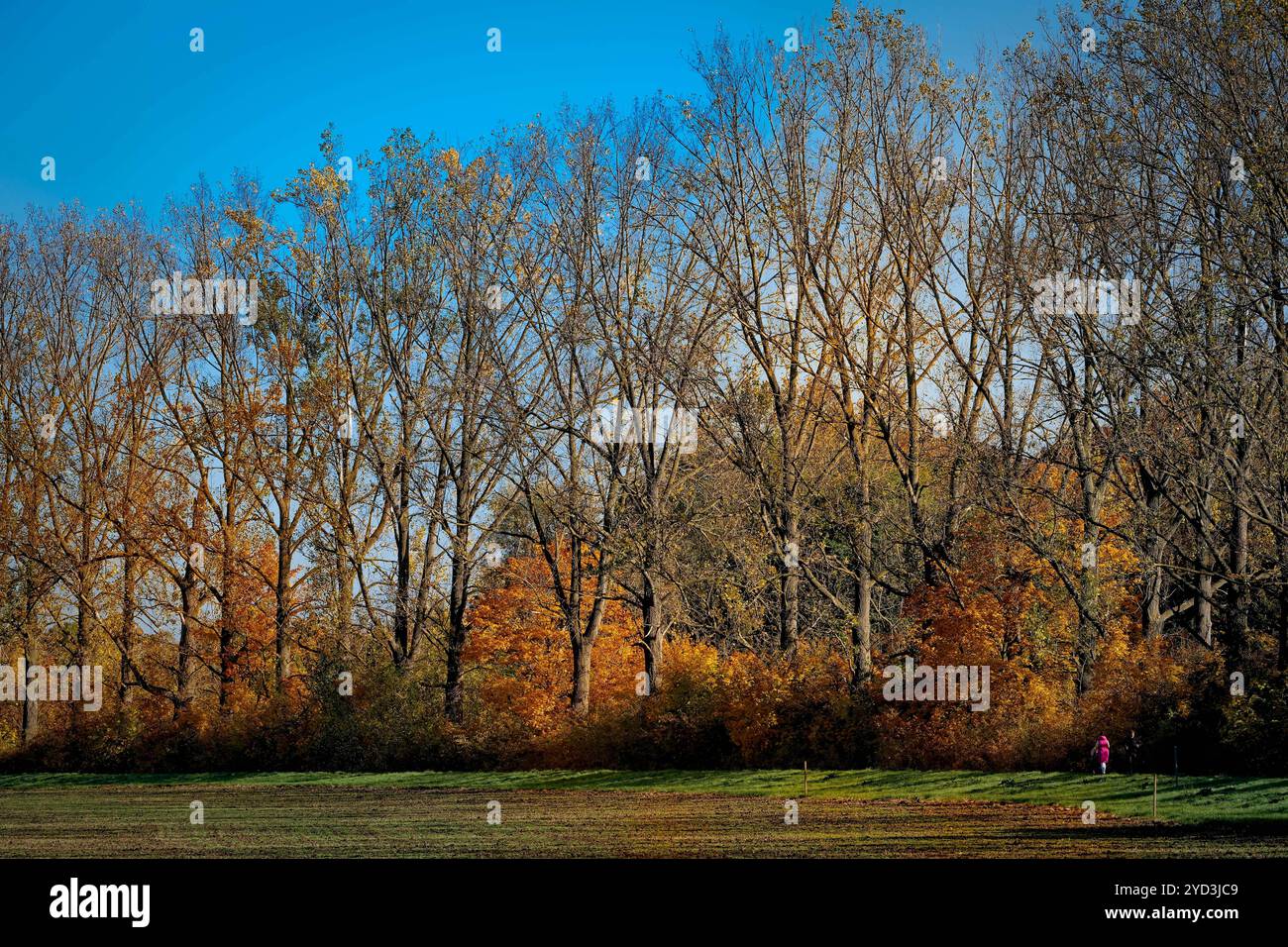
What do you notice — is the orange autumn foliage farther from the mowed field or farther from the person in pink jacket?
the person in pink jacket

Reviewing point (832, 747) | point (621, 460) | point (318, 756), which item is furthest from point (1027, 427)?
point (318, 756)

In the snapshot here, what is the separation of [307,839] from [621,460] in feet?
53.0

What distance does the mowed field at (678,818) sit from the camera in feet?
49.5

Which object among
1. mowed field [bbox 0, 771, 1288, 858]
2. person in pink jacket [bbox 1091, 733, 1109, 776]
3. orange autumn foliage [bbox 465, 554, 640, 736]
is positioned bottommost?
mowed field [bbox 0, 771, 1288, 858]

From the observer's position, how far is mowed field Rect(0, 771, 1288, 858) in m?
15.1

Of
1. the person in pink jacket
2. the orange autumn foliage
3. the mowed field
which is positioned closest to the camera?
the mowed field

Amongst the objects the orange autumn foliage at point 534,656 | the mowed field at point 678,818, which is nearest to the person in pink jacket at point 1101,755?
the mowed field at point 678,818

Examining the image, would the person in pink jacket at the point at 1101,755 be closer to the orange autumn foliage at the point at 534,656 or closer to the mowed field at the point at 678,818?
the mowed field at the point at 678,818

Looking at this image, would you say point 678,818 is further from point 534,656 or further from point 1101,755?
point 534,656

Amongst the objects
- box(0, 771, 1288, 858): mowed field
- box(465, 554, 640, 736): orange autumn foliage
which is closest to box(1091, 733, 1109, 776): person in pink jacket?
box(0, 771, 1288, 858): mowed field

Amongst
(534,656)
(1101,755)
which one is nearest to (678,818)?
(1101,755)

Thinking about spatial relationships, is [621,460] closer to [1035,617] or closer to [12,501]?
[1035,617]

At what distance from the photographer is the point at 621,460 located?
3219 cm

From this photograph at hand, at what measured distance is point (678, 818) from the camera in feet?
63.6
